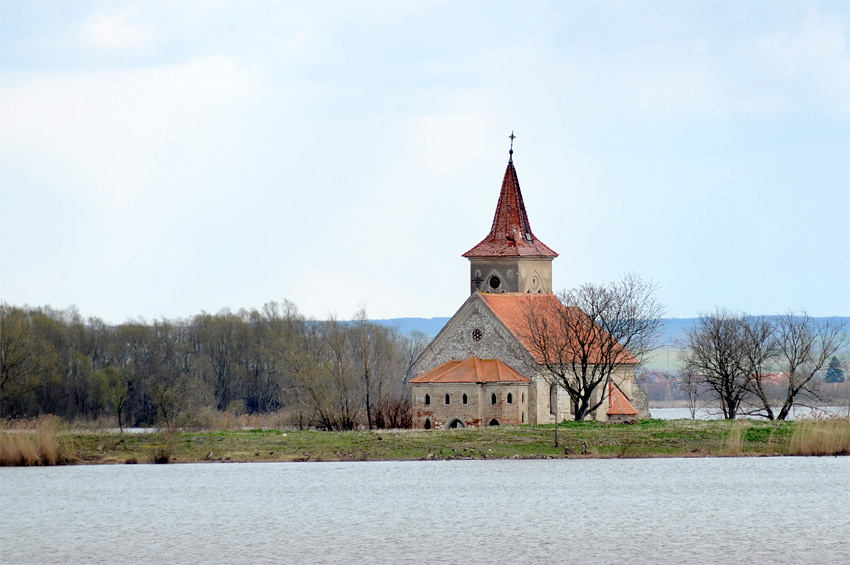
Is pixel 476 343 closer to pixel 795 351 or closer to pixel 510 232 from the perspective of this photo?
pixel 510 232

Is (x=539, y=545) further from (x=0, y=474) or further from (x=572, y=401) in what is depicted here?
(x=572, y=401)

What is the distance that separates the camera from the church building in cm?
5888

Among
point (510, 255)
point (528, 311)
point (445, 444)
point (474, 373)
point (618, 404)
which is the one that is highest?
point (510, 255)

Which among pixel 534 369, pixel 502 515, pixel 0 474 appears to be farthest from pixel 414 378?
pixel 502 515

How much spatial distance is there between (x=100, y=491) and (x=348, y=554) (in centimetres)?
1407

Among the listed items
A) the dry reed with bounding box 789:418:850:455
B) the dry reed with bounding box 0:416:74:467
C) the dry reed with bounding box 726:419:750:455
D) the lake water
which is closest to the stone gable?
the lake water

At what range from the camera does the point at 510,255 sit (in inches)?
2628

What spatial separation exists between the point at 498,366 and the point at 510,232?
33.5 feet

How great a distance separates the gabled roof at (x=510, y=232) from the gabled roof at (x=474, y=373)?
8.25 meters

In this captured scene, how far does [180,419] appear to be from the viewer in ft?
192

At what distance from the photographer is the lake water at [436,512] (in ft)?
93.9

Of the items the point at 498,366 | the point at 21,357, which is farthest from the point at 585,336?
the point at 21,357

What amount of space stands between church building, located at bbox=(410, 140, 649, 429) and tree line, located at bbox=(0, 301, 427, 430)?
10.0 feet

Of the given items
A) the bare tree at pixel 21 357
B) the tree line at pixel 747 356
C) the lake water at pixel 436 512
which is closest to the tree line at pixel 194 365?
the bare tree at pixel 21 357
